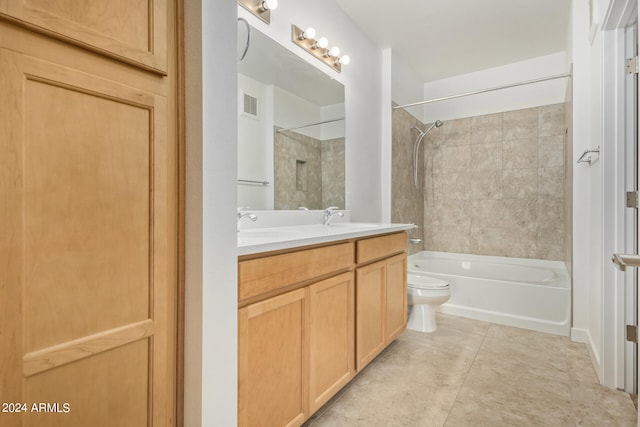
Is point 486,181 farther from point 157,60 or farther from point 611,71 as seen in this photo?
point 157,60

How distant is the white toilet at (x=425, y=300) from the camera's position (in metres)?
2.53

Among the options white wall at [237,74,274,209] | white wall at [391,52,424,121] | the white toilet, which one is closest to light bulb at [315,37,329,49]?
white wall at [237,74,274,209]

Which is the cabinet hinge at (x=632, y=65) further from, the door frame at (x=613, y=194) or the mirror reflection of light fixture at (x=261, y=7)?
the mirror reflection of light fixture at (x=261, y=7)

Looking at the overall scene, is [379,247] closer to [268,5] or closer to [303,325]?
[303,325]

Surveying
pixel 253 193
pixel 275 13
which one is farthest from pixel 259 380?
pixel 275 13

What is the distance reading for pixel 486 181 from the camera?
371 cm

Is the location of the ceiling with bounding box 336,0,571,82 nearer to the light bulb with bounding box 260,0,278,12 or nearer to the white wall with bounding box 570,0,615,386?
the white wall with bounding box 570,0,615,386

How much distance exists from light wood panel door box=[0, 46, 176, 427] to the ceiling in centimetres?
232

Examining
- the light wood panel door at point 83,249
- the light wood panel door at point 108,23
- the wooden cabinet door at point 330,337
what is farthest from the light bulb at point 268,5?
the wooden cabinet door at point 330,337

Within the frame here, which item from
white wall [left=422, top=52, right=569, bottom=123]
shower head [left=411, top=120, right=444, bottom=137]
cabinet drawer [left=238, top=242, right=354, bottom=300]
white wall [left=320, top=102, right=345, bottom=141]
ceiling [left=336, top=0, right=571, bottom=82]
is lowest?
cabinet drawer [left=238, top=242, right=354, bottom=300]

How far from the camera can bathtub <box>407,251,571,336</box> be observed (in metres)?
2.57

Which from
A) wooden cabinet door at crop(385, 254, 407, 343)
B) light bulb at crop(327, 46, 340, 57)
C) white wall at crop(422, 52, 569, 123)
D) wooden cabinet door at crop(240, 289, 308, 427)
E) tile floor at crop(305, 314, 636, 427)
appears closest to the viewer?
wooden cabinet door at crop(240, 289, 308, 427)

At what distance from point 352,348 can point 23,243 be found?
1407mm

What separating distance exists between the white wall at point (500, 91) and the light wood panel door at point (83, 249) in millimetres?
3354
